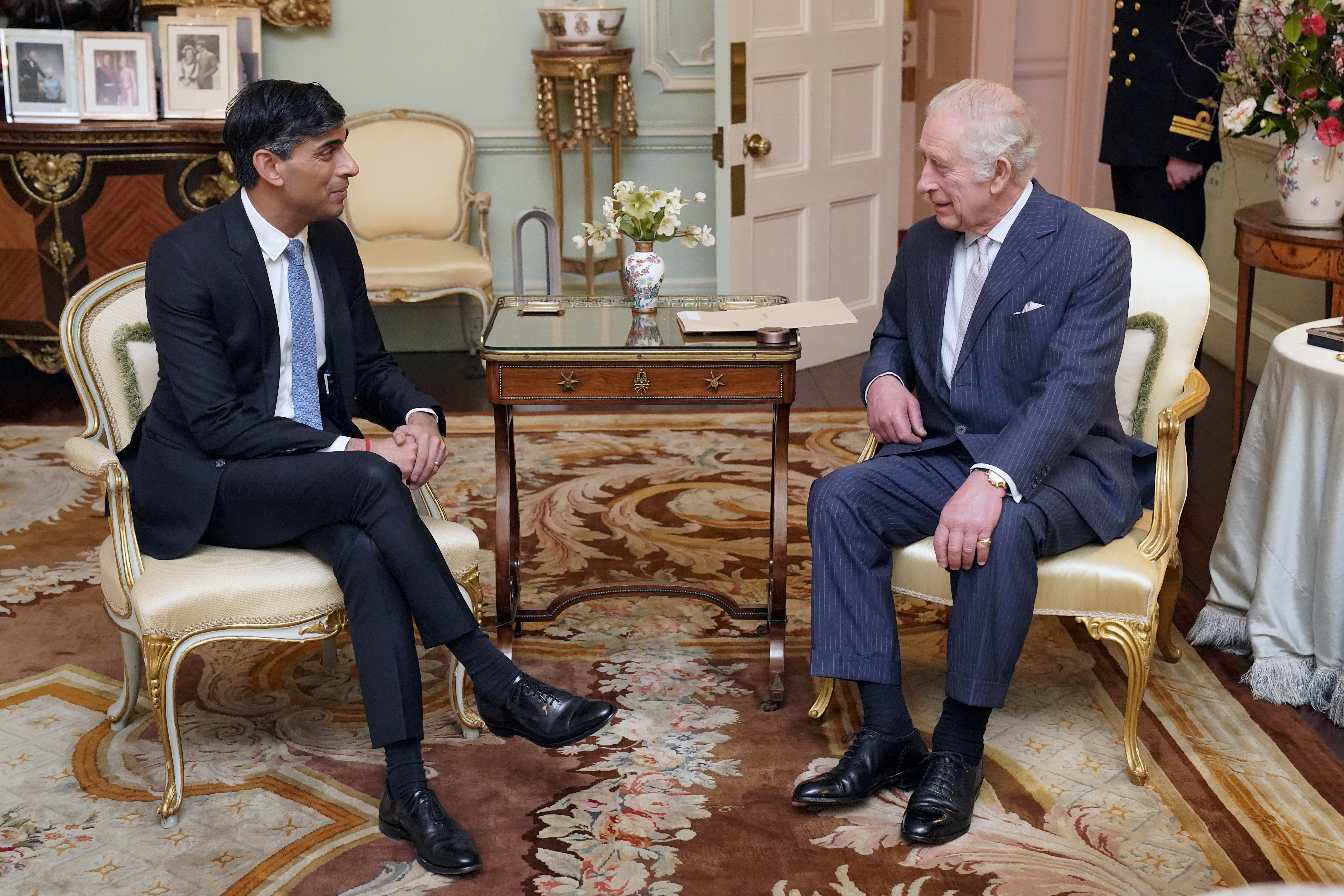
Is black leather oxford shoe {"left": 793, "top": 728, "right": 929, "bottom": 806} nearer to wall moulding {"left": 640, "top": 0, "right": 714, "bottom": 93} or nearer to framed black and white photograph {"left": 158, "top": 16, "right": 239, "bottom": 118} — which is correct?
wall moulding {"left": 640, "top": 0, "right": 714, "bottom": 93}

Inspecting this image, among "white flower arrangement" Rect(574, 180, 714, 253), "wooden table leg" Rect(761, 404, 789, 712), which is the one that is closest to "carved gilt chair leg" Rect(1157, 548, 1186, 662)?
"wooden table leg" Rect(761, 404, 789, 712)

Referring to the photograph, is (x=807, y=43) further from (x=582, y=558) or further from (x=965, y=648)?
(x=965, y=648)

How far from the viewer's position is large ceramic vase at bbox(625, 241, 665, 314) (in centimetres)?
297

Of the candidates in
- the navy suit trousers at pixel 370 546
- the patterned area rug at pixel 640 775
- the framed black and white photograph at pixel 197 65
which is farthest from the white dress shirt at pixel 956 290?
the framed black and white photograph at pixel 197 65

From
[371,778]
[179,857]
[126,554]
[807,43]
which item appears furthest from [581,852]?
[807,43]

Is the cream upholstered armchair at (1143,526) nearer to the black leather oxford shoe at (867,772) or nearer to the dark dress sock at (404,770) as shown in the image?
the black leather oxford shoe at (867,772)

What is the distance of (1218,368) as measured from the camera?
539 centimetres

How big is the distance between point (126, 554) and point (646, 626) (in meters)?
1.25

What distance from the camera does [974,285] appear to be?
104 inches

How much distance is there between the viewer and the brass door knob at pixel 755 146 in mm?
4973

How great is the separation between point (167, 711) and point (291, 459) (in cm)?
50

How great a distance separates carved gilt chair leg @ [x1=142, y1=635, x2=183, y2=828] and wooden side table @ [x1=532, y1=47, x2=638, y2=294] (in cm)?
309

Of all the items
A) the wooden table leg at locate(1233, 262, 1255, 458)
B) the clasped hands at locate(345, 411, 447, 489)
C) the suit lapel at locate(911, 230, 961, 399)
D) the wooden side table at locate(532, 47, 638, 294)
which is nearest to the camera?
Answer: the clasped hands at locate(345, 411, 447, 489)

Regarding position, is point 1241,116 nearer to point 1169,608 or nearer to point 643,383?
point 1169,608
